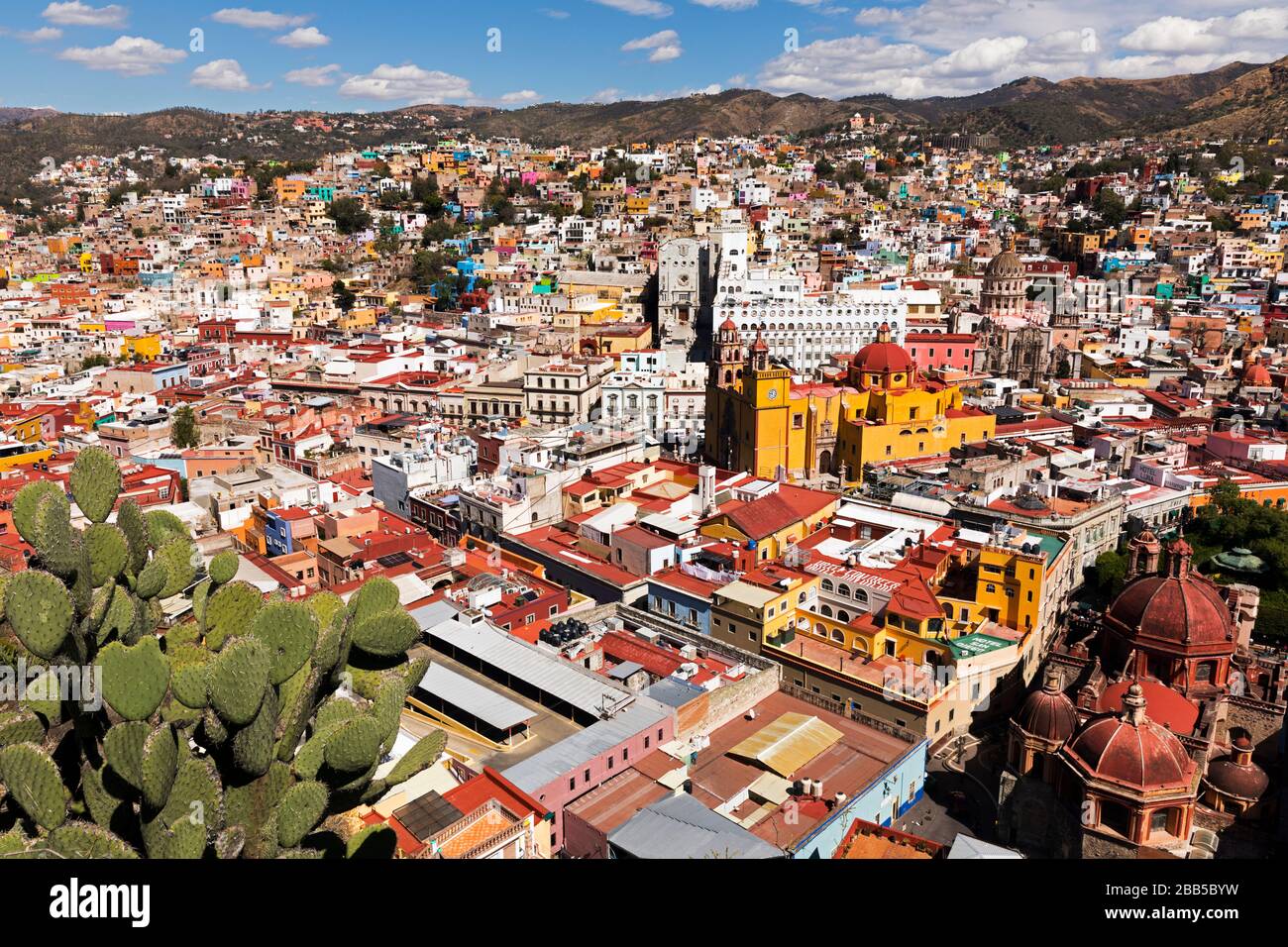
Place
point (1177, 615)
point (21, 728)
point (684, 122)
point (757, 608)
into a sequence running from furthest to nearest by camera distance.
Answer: point (684, 122)
point (757, 608)
point (1177, 615)
point (21, 728)

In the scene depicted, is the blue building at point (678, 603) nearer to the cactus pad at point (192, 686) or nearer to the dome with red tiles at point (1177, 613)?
the dome with red tiles at point (1177, 613)

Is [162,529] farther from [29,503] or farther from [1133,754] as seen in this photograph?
[1133,754]

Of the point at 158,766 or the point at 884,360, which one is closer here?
the point at 158,766

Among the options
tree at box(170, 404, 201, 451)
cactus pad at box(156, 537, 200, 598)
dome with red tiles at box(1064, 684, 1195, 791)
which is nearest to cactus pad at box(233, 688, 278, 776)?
cactus pad at box(156, 537, 200, 598)

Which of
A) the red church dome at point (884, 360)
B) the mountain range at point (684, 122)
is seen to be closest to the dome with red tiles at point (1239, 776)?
the red church dome at point (884, 360)

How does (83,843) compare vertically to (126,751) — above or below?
below

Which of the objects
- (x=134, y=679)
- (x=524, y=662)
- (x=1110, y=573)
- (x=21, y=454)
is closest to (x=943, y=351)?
(x=1110, y=573)

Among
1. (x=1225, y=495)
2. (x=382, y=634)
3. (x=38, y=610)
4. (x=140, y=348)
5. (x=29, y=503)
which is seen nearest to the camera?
(x=38, y=610)
